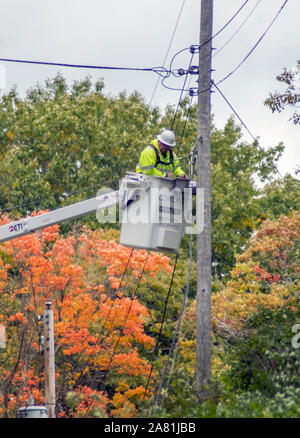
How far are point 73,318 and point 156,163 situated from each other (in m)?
13.2

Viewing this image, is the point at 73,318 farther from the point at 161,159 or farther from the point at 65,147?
the point at 65,147

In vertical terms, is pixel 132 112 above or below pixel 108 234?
above

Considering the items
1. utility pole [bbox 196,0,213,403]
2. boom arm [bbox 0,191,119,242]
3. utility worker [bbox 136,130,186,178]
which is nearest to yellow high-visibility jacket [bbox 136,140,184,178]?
utility worker [bbox 136,130,186,178]

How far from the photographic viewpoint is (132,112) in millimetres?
42906

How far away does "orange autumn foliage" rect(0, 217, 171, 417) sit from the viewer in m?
27.0

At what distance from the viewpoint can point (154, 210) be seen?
1424cm

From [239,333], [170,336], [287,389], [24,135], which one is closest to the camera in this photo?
[287,389]

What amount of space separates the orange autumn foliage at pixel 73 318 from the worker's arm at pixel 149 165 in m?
11.4

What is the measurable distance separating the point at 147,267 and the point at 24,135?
16.0 metres

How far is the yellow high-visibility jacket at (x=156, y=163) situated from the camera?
49.3 feet

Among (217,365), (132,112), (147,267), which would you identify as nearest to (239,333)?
(217,365)
